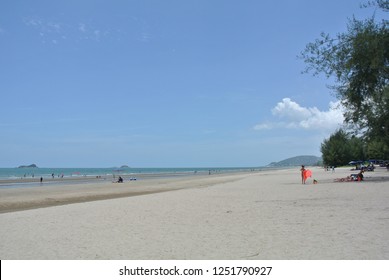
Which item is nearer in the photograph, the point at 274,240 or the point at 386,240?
the point at 386,240

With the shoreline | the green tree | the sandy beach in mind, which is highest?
the green tree

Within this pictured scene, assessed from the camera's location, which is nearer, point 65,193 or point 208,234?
point 208,234

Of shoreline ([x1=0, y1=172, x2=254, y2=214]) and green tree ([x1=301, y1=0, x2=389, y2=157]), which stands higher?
green tree ([x1=301, y1=0, x2=389, y2=157])

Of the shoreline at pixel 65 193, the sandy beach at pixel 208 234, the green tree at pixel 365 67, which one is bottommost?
the shoreline at pixel 65 193

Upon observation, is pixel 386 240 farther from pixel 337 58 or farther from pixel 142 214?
pixel 337 58

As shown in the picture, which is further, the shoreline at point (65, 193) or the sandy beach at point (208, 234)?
the shoreline at point (65, 193)

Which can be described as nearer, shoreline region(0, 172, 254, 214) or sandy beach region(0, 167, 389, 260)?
sandy beach region(0, 167, 389, 260)

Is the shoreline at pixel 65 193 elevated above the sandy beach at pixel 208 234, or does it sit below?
below

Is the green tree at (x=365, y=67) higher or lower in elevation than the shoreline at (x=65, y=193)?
higher

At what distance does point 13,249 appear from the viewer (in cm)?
839

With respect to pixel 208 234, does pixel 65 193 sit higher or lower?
lower
